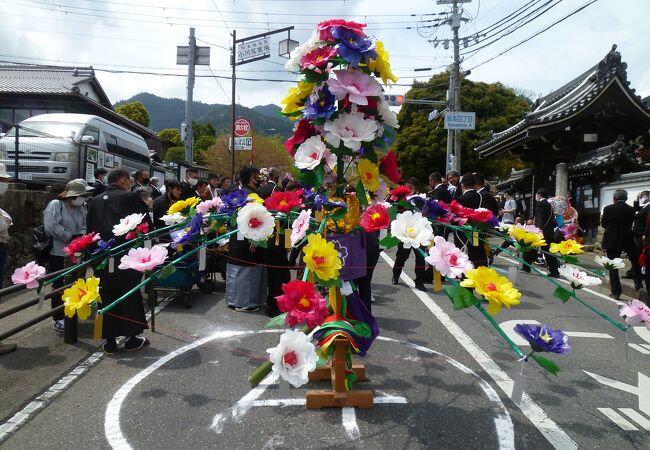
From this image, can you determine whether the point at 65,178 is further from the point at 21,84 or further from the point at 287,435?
the point at 21,84

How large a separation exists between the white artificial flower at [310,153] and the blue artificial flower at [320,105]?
Result: 0.56 feet

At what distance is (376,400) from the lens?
11.9 ft

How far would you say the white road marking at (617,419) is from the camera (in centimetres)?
326

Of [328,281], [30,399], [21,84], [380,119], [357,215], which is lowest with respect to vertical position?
[30,399]

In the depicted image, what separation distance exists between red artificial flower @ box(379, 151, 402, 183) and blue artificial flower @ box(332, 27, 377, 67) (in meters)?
0.75

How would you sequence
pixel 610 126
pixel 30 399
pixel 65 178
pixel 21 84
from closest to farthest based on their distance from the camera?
pixel 30 399 → pixel 65 178 → pixel 610 126 → pixel 21 84

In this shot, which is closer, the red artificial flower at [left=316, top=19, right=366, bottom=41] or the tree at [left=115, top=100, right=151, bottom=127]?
the red artificial flower at [left=316, top=19, right=366, bottom=41]

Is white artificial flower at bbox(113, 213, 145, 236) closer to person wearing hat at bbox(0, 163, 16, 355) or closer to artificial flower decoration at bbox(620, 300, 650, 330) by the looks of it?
person wearing hat at bbox(0, 163, 16, 355)

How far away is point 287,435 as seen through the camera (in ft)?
10.1

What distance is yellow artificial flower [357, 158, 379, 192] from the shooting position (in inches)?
128

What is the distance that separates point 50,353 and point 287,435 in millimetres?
3045

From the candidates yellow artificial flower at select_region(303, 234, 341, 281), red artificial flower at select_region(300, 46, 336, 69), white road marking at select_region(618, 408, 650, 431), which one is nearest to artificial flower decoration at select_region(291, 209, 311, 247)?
yellow artificial flower at select_region(303, 234, 341, 281)

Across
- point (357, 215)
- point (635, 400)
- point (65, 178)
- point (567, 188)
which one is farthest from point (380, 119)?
point (567, 188)

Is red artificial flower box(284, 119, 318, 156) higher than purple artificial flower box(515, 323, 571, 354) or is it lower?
higher
